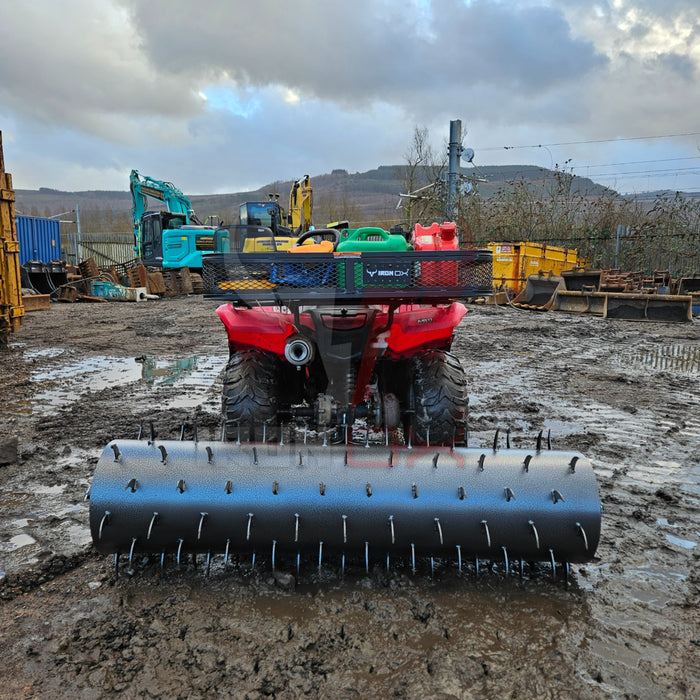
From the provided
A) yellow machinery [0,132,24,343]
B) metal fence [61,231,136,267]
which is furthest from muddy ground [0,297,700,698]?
metal fence [61,231,136,267]

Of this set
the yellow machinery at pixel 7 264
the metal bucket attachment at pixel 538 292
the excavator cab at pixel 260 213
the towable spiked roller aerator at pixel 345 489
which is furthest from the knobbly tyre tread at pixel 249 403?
the excavator cab at pixel 260 213

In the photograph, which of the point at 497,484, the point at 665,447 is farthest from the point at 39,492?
the point at 665,447

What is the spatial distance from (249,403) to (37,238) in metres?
19.6

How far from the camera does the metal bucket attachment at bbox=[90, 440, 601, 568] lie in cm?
237

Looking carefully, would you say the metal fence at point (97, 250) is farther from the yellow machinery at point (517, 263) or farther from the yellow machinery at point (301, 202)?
the yellow machinery at point (517, 263)

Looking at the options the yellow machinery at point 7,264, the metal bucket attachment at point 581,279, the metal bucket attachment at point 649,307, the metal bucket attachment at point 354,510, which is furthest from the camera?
the metal bucket attachment at point 581,279

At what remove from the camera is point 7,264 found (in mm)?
8648

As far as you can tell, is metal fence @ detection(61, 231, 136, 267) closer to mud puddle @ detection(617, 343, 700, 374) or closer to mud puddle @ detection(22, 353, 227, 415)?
mud puddle @ detection(22, 353, 227, 415)

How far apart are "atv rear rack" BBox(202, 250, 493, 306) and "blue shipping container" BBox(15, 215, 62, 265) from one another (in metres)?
18.4

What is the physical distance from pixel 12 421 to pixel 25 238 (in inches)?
651

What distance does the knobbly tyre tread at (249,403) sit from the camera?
10.3 feet

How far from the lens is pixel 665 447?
4398 millimetres

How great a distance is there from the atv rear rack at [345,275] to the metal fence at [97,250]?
27614 mm

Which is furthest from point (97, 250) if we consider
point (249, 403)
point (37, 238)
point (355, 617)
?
point (355, 617)
